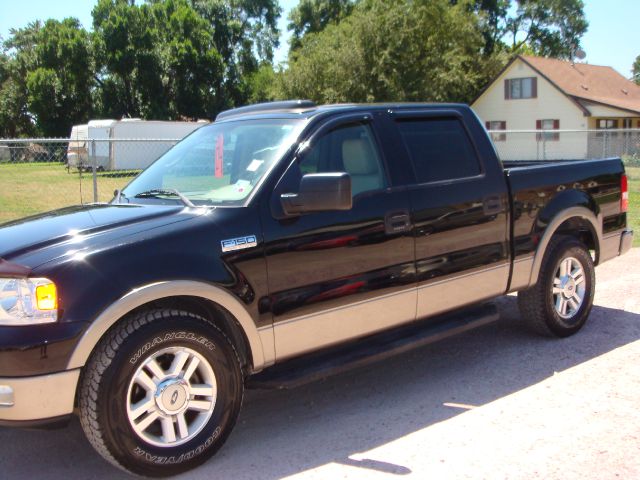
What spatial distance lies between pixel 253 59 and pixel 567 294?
59.6 metres

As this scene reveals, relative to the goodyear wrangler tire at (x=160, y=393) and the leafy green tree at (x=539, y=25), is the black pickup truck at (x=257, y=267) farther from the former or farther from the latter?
the leafy green tree at (x=539, y=25)

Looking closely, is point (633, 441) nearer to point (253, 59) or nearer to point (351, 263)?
point (351, 263)

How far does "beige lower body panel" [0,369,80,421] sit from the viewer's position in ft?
10.6

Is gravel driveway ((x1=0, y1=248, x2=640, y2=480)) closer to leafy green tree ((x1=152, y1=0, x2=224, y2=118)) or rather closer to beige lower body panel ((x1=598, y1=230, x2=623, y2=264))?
beige lower body panel ((x1=598, y1=230, x2=623, y2=264))

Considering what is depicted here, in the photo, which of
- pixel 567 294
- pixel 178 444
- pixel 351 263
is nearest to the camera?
pixel 178 444

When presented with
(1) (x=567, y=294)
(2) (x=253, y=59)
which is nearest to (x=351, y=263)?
(1) (x=567, y=294)

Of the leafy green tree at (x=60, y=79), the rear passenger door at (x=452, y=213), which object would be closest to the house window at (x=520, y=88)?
the leafy green tree at (x=60, y=79)

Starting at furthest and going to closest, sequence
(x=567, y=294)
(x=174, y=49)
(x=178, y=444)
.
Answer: (x=174, y=49), (x=567, y=294), (x=178, y=444)

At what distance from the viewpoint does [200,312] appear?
12.7ft

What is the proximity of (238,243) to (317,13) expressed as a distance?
62.2m

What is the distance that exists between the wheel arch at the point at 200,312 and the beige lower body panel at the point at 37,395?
0.09m

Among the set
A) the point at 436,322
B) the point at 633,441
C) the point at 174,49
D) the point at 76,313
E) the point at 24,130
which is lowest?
the point at 633,441

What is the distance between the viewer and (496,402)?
4.55 m

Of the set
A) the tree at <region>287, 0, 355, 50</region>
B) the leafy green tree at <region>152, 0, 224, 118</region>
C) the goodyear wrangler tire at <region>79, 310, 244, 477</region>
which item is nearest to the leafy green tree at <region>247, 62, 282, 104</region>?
the leafy green tree at <region>152, 0, 224, 118</region>
